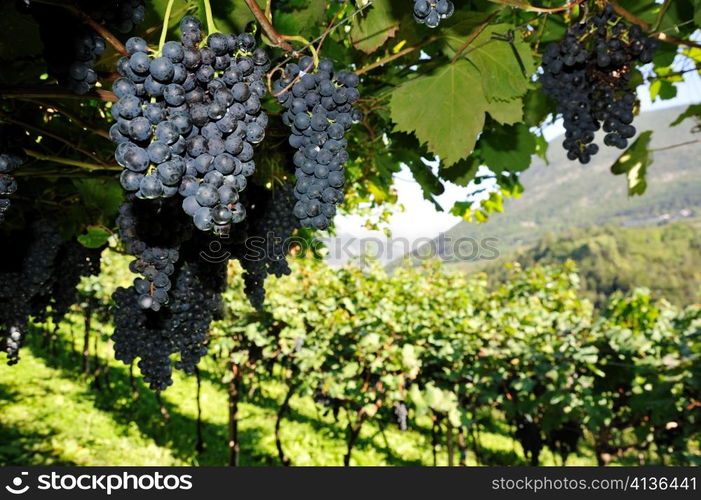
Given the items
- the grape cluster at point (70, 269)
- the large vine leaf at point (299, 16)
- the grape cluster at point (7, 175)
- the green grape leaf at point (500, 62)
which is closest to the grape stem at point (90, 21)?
the grape cluster at point (7, 175)

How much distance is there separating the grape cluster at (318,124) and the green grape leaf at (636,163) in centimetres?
221

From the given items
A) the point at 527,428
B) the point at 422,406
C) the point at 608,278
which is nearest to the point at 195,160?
the point at 422,406

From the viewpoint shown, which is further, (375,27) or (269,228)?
(269,228)

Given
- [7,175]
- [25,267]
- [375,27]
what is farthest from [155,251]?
[25,267]

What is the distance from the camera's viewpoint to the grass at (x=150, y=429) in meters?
6.35

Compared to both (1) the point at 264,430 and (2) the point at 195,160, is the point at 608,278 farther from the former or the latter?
(2) the point at 195,160

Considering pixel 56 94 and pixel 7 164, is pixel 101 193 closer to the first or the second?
pixel 7 164

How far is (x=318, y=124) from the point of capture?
121 cm

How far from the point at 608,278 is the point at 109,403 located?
9974cm

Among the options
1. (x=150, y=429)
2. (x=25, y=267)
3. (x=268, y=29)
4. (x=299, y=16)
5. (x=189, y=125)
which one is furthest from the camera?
(x=150, y=429)

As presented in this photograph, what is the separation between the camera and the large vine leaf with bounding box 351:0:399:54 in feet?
5.79

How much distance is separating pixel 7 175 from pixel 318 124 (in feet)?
3.02

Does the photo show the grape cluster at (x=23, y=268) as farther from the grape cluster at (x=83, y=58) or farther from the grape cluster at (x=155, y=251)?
the grape cluster at (x=83, y=58)

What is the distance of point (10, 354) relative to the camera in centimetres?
318
